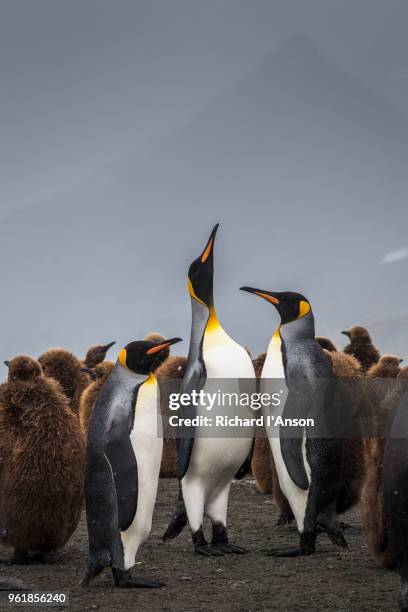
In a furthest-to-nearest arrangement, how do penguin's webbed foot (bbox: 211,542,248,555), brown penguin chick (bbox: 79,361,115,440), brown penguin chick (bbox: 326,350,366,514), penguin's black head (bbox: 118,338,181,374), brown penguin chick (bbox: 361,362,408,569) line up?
brown penguin chick (bbox: 79,361,115,440) < brown penguin chick (bbox: 326,350,366,514) < penguin's webbed foot (bbox: 211,542,248,555) < penguin's black head (bbox: 118,338,181,374) < brown penguin chick (bbox: 361,362,408,569)

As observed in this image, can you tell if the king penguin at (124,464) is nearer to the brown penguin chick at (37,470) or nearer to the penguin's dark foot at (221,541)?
the brown penguin chick at (37,470)

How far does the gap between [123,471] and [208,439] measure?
1025 mm

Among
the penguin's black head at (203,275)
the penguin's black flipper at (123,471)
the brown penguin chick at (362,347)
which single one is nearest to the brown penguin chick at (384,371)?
the penguin's black head at (203,275)

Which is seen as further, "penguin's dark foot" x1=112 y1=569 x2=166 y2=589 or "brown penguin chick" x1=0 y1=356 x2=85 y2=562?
"brown penguin chick" x1=0 y1=356 x2=85 y2=562

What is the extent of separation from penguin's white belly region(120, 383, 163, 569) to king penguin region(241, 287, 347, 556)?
967mm

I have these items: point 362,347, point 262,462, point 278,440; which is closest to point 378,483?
point 278,440

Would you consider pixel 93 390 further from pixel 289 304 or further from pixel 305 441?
pixel 305 441

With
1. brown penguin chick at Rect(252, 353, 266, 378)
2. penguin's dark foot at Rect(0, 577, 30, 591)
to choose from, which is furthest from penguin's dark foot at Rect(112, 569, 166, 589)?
brown penguin chick at Rect(252, 353, 266, 378)

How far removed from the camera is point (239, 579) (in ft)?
14.5

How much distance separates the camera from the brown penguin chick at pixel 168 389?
7.25 metres

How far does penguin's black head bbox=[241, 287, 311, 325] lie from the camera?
5387 mm

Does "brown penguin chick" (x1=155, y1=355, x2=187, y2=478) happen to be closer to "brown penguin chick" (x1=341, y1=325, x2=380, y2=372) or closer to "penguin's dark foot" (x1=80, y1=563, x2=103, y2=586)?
"brown penguin chick" (x1=341, y1=325, x2=380, y2=372)

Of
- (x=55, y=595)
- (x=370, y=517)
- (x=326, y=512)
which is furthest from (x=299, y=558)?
(x=55, y=595)

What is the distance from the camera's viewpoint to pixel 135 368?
4402 millimetres
